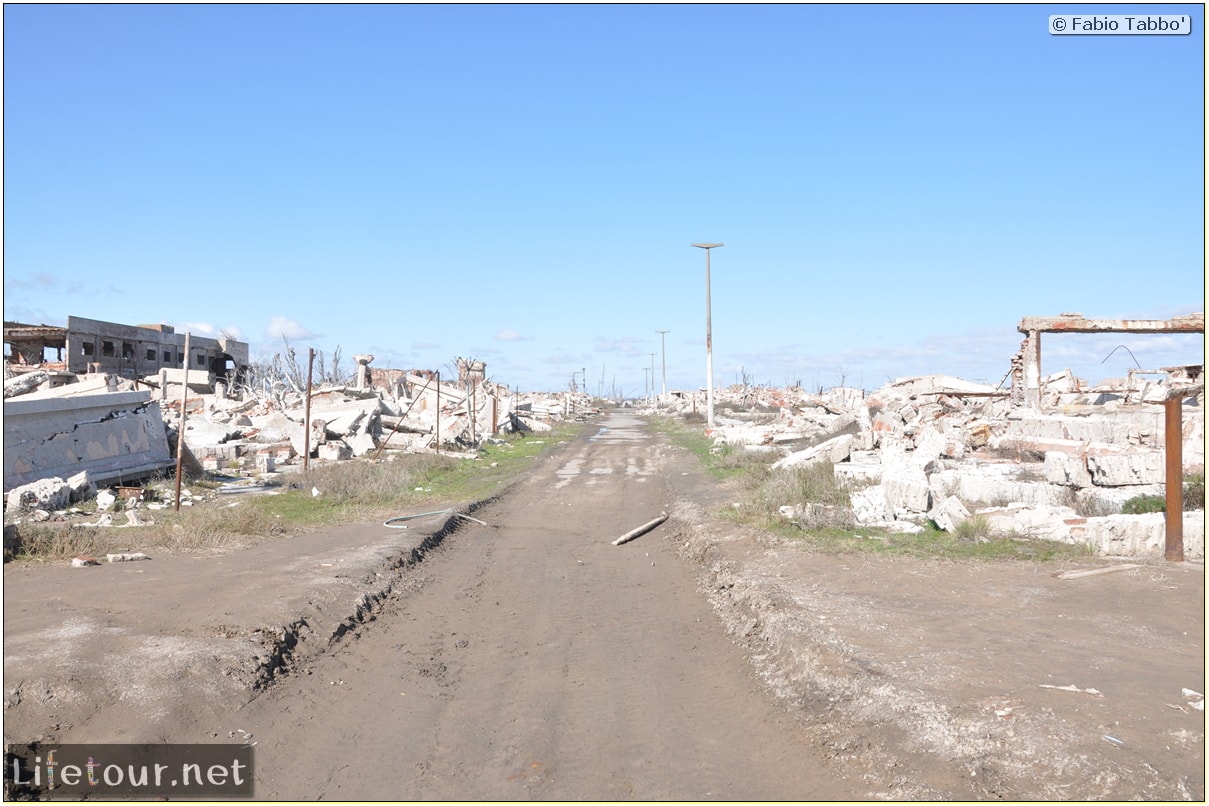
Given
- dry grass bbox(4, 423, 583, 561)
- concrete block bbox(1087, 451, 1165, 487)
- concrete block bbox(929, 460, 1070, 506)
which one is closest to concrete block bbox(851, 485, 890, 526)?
concrete block bbox(929, 460, 1070, 506)

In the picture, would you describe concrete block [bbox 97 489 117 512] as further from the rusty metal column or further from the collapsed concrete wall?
the rusty metal column

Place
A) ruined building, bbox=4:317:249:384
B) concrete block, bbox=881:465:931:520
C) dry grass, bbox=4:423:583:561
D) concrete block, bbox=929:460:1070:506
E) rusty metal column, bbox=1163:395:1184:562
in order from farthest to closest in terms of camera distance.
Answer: ruined building, bbox=4:317:249:384, concrete block, bbox=881:465:931:520, concrete block, bbox=929:460:1070:506, dry grass, bbox=4:423:583:561, rusty metal column, bbox=1163:395:1184:562

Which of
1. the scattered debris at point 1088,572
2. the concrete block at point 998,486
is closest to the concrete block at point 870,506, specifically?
the concrete block at point 998,486

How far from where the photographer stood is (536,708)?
529 cm

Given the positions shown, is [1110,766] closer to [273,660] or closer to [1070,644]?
[1070,644]

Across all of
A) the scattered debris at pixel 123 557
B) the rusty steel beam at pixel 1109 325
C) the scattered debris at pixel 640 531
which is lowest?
the scattered debris at pixel 640 531

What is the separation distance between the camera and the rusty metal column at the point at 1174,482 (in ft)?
27.0

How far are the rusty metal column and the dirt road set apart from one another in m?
5.16

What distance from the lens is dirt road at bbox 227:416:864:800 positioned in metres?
4.31

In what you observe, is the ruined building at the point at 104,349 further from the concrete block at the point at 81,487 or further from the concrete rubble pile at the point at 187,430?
the concrete block at the point at 81,487

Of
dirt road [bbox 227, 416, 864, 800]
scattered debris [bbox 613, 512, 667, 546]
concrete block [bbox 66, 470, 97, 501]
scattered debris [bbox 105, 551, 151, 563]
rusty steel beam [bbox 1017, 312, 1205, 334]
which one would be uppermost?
rusty steel beam [bbox 1017, 312, 1205, 334]

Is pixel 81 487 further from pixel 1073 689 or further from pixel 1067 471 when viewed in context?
pixel 1067 471

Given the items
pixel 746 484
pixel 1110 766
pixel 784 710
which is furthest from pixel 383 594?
pixel 746 484

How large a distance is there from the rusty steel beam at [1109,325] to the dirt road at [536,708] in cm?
1467
